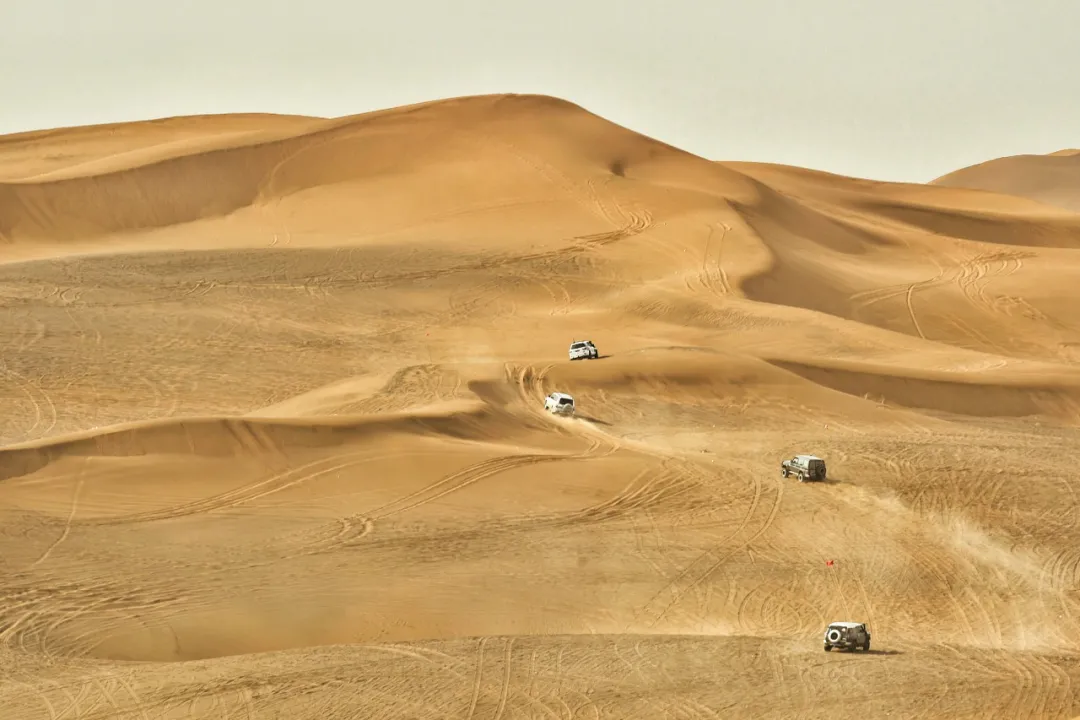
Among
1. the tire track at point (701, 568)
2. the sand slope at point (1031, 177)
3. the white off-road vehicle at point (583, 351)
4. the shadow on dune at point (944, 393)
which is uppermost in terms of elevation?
the sand slope at point (1031, 177)

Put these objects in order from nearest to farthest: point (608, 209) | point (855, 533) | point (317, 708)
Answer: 1. point (317, 708)
2. point (855, 533)
3. point (608, 209)

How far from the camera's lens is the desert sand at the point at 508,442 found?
20.1 m

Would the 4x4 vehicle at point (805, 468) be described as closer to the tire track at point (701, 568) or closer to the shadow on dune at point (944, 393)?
the tire track at point (701, 568)

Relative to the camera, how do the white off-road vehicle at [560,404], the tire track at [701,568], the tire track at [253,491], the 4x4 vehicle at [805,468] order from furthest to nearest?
1. the white off-road vehicle at [560,404]
2. the 4x4 vehicle at [805,468]
3. the tire track at [253,491]
4. the tire track at [701,568]

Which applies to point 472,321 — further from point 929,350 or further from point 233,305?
point 929,350

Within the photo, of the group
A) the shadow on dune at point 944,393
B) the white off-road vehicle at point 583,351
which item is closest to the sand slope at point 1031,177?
the shadow on dune at point 944,393

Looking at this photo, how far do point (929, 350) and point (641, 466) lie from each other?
19140 mm

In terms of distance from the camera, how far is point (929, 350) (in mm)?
47219

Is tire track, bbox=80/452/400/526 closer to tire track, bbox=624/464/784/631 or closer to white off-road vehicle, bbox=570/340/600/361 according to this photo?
tire track, bbox=624/464/784/631

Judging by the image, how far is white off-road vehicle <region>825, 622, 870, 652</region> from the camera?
21.0 m

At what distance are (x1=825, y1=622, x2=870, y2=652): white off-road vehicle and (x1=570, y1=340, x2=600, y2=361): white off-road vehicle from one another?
2002cm

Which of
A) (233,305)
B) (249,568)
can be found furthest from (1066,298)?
(249,568)

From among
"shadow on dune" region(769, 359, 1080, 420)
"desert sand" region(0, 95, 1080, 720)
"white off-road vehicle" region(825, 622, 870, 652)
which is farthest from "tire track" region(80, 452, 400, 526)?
"shadow on dune" region(769, 359, 1080, 420)

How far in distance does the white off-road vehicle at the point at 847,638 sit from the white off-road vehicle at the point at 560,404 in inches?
597
